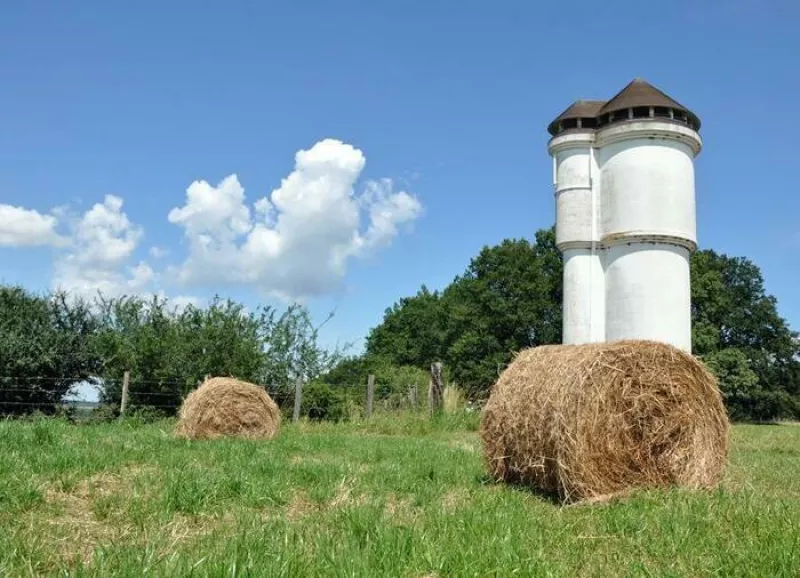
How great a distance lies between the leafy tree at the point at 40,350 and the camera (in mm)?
18062

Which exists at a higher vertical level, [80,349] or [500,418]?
[80,349]

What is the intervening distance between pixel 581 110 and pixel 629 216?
5.38 meters

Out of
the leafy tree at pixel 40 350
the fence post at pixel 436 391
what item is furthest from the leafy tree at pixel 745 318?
the leafy tree at pixel 40 350

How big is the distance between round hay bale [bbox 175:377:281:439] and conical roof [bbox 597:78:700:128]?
19449 mm

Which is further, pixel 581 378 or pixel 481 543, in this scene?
pixel 581 378

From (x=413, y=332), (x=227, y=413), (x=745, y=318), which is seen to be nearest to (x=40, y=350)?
(x=227, y=413)

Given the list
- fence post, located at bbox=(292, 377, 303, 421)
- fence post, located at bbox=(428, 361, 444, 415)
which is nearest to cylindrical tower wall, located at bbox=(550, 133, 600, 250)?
fence post, located at bbox=(428, 361, 444, 415)

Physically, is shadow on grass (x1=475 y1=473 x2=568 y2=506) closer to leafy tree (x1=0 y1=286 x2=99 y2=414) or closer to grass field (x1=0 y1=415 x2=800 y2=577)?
grass field (x1=0 y1=415 x2=800 y2=577)

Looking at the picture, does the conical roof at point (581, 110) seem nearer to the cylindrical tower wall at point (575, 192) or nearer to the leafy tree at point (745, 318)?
the cylindrical tower wall at point (575, 192)

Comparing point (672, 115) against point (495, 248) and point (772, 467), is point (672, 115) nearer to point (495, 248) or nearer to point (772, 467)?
point (772, 467)

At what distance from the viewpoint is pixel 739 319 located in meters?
46.5

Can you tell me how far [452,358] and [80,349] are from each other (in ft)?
101

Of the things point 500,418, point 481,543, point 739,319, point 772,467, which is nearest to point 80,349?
point 500,418

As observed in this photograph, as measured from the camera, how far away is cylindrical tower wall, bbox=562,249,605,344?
27188 mm
